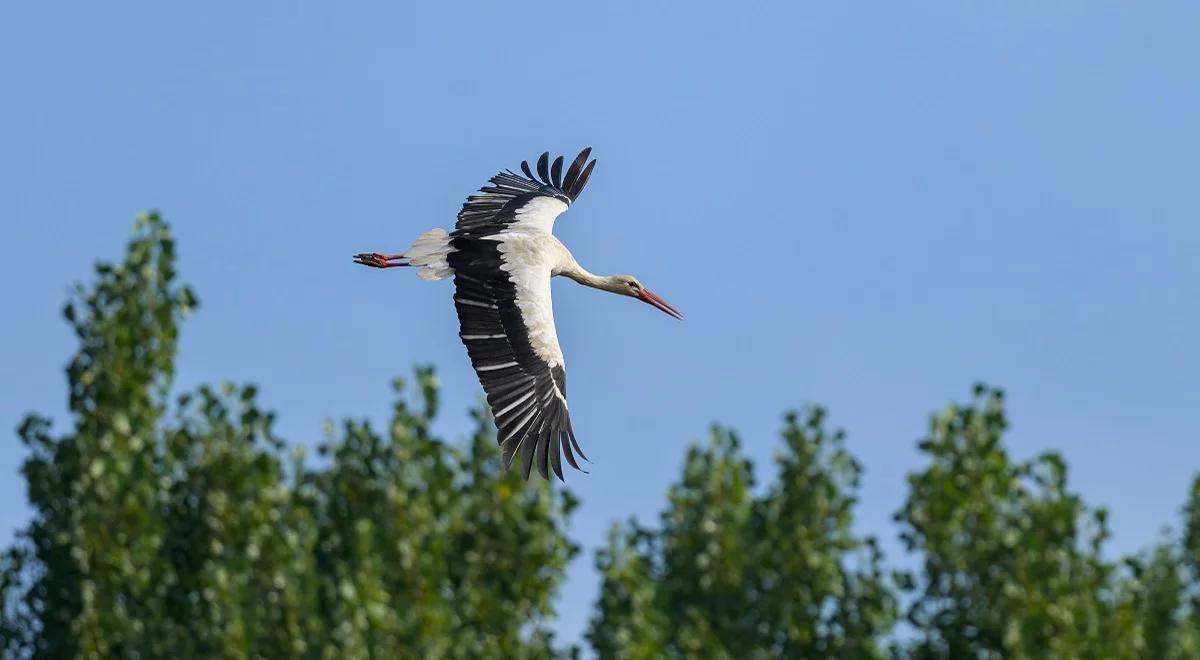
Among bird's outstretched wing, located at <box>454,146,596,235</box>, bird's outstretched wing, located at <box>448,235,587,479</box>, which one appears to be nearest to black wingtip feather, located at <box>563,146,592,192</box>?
bird's outstretched wing, located at <box>454,146,596,235</box>

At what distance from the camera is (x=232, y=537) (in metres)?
19.0

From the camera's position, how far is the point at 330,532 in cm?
1998

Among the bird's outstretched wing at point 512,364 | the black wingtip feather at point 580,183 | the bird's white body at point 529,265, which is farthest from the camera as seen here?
the black wingtip feather at point 580,183

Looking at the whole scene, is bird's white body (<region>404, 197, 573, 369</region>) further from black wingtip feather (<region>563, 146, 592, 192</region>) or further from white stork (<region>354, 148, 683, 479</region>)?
black wingtip feather (<region>563, 146, 592, 192</region>)

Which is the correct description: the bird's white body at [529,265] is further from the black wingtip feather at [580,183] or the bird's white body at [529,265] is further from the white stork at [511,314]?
the black wingtip feather at [580,183]

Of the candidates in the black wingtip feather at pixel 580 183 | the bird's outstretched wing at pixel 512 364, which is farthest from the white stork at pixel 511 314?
the black wingtip feather at pixel 580 183

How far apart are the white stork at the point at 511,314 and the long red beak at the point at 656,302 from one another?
3.34ft

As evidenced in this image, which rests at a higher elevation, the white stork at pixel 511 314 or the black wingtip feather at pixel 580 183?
the black wingtip feather at pixel 580 183

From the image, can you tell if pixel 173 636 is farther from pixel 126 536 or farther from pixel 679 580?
pixel 679 580

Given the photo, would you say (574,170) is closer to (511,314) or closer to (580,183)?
(580,183)

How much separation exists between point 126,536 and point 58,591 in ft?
2.18

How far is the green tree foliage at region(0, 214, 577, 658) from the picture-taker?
18.3 meters

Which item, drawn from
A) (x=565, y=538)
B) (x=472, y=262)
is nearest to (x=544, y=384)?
(x=472, y=262)

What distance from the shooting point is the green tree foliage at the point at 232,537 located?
60.2 ft
